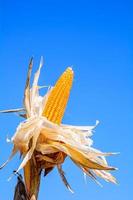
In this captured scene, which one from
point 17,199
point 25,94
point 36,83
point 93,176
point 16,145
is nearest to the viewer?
point 17,199

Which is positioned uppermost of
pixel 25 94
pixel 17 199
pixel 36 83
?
pixel 36 83

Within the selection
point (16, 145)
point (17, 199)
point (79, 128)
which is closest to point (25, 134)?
point (16, 145)

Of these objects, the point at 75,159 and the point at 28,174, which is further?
the point at 75,159

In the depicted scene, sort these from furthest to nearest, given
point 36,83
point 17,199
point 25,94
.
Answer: point 36,83 < point 25,94 < point 17,199

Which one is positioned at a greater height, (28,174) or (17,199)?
(28,174)

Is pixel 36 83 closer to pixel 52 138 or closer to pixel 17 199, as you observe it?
pixel 52 138

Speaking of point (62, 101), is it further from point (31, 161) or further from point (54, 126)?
point (31, 161)

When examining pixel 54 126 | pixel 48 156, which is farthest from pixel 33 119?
pixel 48 156
